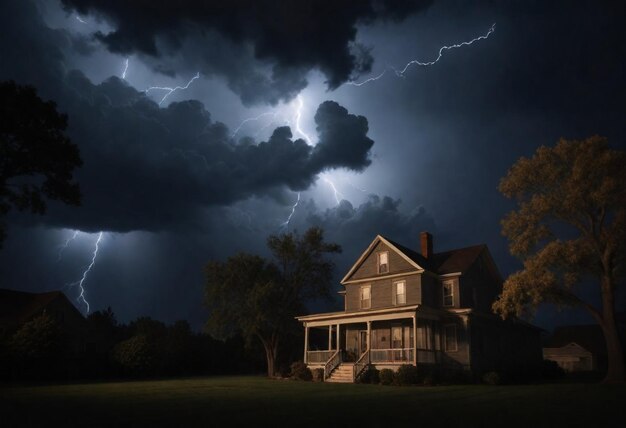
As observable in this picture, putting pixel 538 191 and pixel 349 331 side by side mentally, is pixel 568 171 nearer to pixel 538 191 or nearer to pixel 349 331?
pixel 538 191

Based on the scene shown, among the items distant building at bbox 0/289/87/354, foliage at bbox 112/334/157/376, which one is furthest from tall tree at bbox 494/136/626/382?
distant building at bbox 0/289/87/354

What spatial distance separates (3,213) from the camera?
2191cm

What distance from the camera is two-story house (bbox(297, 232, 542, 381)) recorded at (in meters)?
31.2

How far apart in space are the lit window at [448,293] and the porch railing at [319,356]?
843cm

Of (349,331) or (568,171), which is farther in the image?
(349,331)

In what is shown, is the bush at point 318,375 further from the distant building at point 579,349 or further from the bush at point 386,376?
the distant building at point 579,349

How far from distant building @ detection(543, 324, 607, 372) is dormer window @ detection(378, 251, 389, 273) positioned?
28856 mm

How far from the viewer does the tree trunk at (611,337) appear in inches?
1055

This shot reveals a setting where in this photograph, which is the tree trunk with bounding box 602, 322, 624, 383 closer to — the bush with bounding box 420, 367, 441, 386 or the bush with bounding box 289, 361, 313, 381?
the bush with bounding box 420, 367, 441, 386

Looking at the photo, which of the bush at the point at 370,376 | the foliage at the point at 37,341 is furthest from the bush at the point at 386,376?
the foliage at the point at 37,341

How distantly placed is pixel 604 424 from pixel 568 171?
→ 21201 millimetres

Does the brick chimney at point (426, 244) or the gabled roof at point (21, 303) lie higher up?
the brick chimney at point (426, 244)

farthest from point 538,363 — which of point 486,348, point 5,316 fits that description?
point 5,316

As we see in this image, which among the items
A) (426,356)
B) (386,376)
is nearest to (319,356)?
(386,376)
